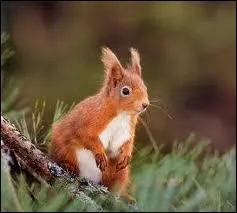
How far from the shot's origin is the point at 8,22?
8070mm

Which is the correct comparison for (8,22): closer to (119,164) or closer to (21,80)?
(21,80)

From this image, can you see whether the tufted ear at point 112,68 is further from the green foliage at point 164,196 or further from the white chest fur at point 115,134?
the green foliage at point 164,196

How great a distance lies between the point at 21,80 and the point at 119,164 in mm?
5656

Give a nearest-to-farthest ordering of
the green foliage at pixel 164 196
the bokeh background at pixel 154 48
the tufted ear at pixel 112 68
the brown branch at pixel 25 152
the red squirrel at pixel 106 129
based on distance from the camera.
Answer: the green foliage at pixel 164 196 → the brown branch at pixel 25 152 → the red squirrel at pixel 106 129 → the tufted ear at pixel 112 68 → the bokeh background at pixel 154 48

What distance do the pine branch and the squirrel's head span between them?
275 millimetres

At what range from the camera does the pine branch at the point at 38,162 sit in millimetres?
1457

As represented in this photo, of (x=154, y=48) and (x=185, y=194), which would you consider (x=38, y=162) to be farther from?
(x=154, y=48)

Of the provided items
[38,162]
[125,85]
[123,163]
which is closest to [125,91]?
[125,85]

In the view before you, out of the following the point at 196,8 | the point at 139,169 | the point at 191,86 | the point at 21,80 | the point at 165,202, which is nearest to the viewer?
the point at 165,202

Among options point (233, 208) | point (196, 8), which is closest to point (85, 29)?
point (196, 8)

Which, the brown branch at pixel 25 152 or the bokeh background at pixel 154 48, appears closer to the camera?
the brown branch at pixel 25 152

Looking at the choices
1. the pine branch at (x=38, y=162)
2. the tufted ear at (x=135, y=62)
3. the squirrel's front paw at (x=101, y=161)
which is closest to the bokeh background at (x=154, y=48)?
the tufted ear at (x=135, y=62)

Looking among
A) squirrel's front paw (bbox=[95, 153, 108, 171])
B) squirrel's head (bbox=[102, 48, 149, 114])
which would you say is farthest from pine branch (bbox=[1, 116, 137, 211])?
squirrel's head (bbox=[102, 48, 149, 114])

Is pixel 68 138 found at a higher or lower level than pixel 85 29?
higher
